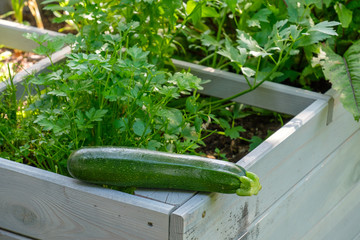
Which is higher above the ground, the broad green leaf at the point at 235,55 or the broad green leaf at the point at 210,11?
the broad green leaf at the point at 210,11

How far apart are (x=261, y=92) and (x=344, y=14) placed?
16.4 inches

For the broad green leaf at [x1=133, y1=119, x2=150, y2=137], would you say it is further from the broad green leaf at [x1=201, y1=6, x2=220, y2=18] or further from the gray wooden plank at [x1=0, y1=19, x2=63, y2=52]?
the gray wooden plank at [x1=0, y1=19, x2=63, y2=52]

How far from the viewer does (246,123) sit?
8.34 feet

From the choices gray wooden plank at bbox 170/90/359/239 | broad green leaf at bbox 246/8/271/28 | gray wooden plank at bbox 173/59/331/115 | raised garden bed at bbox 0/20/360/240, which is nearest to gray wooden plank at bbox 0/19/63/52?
raised garden bed at bbox 0/20/360/240

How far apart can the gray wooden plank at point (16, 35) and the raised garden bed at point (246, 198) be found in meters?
0.02

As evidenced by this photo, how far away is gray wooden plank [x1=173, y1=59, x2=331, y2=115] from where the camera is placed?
7.50 ft

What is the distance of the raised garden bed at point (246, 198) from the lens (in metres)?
1.57

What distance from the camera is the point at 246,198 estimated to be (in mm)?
1781

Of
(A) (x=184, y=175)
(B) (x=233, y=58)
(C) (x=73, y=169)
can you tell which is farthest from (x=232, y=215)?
(B) (x=233, y=58)

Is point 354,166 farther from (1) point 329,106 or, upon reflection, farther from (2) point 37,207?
(2) point 37,207

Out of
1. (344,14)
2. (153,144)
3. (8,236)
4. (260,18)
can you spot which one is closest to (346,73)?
(344,14)

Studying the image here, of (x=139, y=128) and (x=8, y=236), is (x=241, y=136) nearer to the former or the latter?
(x=139, y=128)

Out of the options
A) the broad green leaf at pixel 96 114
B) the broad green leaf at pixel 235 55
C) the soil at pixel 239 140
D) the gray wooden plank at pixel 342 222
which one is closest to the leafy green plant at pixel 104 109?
the broad green leaf at pixel 96 114

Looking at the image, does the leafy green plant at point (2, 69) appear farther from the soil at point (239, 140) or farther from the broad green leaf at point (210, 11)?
the broad green leaf at point (210, 11)
